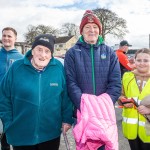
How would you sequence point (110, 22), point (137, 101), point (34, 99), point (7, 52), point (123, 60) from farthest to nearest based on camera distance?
1. point (110, 22)
2. point (123, 60)
3. point (7, 52)
4. point (137, 101)
5. point (34, 99)

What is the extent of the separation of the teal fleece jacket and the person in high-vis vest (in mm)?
846

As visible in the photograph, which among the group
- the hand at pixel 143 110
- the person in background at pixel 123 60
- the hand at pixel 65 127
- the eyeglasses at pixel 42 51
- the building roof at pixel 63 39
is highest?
the building roof at pixel 63 39

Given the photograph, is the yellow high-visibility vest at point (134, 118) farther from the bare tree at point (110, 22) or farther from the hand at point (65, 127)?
the bare tree at point (110, 22)

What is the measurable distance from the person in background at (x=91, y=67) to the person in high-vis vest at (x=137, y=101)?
235 mm

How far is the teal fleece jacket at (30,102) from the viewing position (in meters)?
2.82

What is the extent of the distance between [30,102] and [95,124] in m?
0.72

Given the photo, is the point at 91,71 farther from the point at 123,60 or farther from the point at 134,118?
the point at 123,60

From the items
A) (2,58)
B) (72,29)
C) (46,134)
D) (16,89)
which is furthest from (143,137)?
(72,29)

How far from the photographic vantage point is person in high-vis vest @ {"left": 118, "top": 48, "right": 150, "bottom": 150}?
3.14 m

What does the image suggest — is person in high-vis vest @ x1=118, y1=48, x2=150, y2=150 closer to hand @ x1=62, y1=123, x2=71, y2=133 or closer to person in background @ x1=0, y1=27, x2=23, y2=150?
hand @ x1=62, y1=123, x2=71, y2=133

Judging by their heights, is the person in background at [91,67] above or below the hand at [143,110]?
A: above

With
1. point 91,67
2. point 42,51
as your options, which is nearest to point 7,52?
point 42,51

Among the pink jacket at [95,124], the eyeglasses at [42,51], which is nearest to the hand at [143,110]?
the pink jacket at [95,124]

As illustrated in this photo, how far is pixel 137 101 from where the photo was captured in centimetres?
316
